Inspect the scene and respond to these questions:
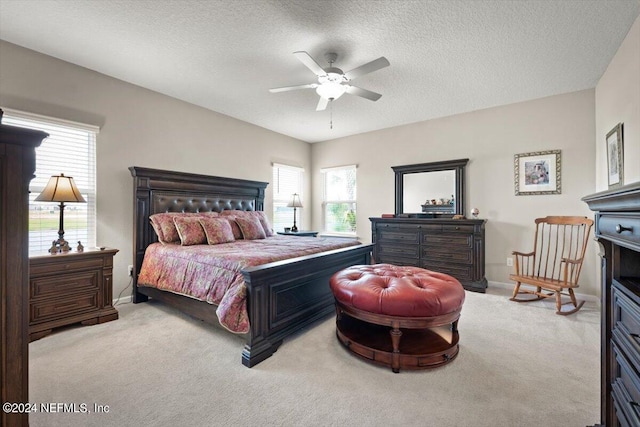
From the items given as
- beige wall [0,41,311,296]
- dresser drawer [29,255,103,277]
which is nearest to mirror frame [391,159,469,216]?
beige wall [0,41,311,296]

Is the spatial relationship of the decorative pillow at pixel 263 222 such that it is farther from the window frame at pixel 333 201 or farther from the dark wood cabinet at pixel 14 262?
the dark wood cabinet at pixel 14 262

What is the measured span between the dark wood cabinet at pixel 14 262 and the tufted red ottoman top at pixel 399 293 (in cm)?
173

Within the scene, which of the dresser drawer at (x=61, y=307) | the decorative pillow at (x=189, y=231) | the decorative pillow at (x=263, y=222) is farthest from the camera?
the decorative pillow at (x=263, y=222)

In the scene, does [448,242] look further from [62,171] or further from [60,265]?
[62,171]

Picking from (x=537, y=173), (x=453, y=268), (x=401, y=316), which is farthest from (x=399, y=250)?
(x=401, y=316)

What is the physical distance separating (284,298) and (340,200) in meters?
3.85

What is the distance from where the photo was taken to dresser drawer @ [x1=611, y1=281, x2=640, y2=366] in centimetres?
92

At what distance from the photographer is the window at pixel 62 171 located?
9.20ft

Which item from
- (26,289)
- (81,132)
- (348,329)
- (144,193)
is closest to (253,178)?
(144,193)

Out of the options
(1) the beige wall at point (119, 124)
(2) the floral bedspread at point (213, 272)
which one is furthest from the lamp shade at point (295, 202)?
(2) the floral bedspread at point (213, 272)

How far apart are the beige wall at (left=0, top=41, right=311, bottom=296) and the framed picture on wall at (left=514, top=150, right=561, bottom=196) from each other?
4421 mm

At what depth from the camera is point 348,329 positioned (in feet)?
7.75

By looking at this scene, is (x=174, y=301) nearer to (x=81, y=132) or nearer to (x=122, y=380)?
(x=122, y=380)

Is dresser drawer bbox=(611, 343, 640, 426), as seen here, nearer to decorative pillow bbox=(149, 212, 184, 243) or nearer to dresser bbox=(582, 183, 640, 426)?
dresser bbox=(582, 183, 640, 426)
